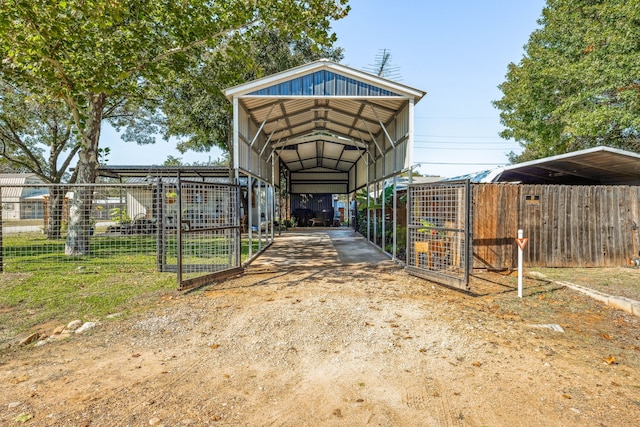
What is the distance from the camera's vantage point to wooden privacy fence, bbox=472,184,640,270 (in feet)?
22.4

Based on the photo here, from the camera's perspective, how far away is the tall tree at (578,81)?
941 cm

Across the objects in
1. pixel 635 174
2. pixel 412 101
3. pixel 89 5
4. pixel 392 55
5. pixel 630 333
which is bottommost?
pixel 630 333

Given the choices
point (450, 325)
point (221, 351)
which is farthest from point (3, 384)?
point (450, 325)

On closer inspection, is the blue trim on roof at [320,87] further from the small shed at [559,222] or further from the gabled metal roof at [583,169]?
the gabled metal roof at [583,169]

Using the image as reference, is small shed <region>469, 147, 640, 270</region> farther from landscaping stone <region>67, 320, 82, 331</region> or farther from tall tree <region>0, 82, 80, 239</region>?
tall tree <region>0, 82, 80, 239</region>

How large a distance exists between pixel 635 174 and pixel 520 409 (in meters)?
9.05

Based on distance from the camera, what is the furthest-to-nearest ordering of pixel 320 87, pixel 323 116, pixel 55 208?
pixel 323 116 < pixel 55 208 < pixel 320 87

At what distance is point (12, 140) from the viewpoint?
14922mm

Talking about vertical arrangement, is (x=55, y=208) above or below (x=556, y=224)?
above

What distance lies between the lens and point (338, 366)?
2889mm

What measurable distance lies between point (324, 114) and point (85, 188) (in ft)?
21.6

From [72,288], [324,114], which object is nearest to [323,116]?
[324,114]

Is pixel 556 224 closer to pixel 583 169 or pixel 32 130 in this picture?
pixel 583 169

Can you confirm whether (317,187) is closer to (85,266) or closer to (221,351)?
(85,266)
